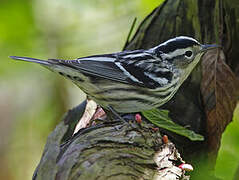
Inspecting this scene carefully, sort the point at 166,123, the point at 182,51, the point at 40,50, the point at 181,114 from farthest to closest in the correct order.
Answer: the point at 40,50, the point at 182,51, the point at 181,114, the point at 166,123

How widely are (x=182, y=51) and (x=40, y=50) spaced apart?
1.90m

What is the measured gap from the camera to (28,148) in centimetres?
580

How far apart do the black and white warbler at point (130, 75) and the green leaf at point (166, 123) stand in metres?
0.08

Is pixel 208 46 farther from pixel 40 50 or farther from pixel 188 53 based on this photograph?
pixel 40 50

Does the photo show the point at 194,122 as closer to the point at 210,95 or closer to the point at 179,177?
the point at 210,95

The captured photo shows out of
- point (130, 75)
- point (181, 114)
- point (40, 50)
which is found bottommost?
point (181, 114)

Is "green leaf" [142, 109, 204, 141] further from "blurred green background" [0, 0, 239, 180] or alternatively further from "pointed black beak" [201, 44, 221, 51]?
"blurred green background" [0, 0, 239, 180]

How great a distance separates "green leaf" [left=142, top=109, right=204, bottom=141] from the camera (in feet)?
11.0

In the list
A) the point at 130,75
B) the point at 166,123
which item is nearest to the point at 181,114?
the point at 166,123

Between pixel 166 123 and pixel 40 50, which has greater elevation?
pixel 40 50

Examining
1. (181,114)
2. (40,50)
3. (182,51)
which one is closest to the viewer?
(181,114)

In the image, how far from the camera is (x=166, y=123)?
3471mm

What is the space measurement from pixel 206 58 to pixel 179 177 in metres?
1.43

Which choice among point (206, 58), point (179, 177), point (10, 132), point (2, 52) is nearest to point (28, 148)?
point (10, 132)
